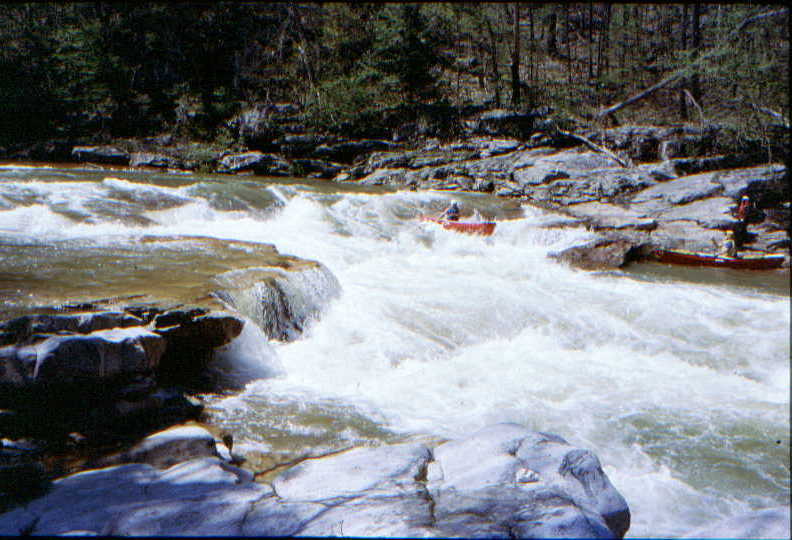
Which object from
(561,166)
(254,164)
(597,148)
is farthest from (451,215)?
(254,164)

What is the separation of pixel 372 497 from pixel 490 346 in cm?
400

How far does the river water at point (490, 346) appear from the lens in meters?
4.01

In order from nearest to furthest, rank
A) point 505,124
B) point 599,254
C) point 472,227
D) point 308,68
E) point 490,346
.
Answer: point 490,346
point 599,254
point 472,227
point 505,124
point 308,68

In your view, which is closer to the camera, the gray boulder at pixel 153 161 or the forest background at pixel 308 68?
the gray boulder at pixel 153 161

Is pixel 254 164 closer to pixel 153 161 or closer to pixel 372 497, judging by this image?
pixel 153 161

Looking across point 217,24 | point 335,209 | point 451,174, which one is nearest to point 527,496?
point 335,209

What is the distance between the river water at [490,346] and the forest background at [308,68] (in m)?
10.5

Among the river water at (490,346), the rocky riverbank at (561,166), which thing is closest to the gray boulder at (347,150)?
the rocky riverbank at (561,166)

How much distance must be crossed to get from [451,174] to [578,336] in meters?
11.2

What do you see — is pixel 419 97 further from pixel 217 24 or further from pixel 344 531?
pixel 344 531

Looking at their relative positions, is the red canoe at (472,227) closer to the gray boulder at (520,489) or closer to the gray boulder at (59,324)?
the gray boulder at (59,324)

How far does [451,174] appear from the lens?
17234 mm

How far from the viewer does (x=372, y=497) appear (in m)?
2.43

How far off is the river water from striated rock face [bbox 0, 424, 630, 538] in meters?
0.91
